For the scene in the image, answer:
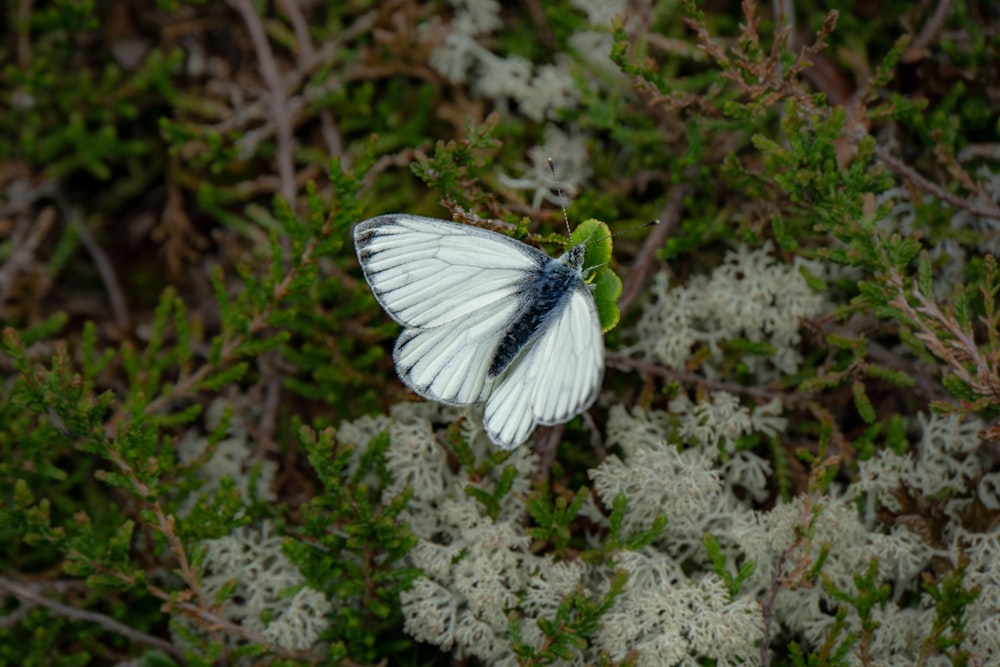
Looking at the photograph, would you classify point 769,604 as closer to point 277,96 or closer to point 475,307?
point 475,307

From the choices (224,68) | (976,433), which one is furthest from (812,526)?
(224,68)

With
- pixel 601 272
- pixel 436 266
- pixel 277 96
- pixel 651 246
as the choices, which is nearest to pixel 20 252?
pixel 277 96

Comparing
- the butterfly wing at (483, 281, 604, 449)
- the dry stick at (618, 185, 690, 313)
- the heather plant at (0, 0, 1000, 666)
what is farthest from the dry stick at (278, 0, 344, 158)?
the butterfly wing at (483, 281, 604, 449)

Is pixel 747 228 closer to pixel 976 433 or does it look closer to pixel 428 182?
pixel 976 433

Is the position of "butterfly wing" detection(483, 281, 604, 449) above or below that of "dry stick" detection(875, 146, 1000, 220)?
below

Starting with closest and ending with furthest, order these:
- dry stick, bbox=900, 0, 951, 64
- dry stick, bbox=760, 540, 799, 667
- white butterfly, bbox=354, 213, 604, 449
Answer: white butterfly, bbox=354, 213, 604, 449, dry stick, bbox=760, 540, 799, 667, dry stick, bbox=900, 0, 951, 64

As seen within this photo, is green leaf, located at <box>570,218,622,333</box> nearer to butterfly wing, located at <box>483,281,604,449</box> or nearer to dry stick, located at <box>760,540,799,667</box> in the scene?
butterfly wing, located at <box>483,281,604,449</box>
